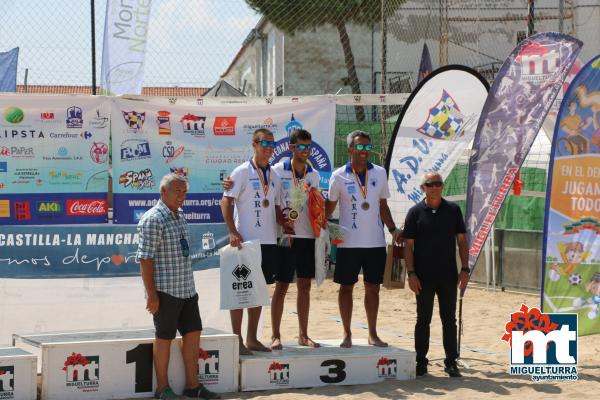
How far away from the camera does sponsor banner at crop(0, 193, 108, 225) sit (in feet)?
25.1

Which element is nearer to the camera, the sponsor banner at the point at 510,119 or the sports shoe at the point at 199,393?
the sports shoe at the point at 199,393

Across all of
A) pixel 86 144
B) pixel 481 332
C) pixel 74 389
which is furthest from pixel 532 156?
pixel 74 389

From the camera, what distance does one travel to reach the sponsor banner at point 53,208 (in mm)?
7664

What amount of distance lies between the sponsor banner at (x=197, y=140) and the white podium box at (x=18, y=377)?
6.22 ft

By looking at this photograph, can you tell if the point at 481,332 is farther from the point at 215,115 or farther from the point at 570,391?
the point at 215,115

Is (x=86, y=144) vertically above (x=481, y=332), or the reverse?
(x=86, y=144)

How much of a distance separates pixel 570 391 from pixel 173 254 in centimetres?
312

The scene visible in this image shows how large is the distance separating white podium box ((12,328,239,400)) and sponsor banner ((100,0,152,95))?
455 cm

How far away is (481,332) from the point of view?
380 inches

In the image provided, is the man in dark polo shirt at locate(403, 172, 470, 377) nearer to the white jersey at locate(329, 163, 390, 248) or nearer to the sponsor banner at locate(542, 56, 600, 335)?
the white jersey at locate(329, 163, 390, 248)

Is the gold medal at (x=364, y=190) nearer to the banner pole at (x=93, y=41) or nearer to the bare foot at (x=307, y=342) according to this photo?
the bare foot at (x=307, y=342)

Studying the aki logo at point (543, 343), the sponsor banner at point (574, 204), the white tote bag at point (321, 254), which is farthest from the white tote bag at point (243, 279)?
the sponsor banner at point (574, 204)

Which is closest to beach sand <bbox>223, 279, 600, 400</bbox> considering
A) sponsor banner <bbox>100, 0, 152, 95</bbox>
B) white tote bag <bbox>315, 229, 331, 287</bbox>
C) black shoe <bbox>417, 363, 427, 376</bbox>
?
black shoe <bbox>417, 363, 427, 376</bbox>

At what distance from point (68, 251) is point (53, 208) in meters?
0.39
